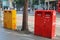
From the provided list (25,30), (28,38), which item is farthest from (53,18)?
(25,30)

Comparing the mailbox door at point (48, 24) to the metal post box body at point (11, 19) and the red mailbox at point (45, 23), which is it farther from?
the metal post box body at point (11, 19)

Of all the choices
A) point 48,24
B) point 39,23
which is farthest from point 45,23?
point 39,23

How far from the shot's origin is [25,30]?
12242 millimetres

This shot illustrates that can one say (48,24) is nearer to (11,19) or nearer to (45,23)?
(45,23)

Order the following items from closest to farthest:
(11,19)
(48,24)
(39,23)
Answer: (48,24), (39,23), (11,19)

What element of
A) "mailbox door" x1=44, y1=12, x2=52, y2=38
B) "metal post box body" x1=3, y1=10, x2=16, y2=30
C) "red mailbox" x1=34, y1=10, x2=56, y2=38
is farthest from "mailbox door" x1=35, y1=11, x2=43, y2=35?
"metal post box body" x1=3, y1=10, x2=16, y2=30

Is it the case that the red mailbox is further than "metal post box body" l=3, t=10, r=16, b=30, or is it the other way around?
"metal post box body" l=3, t=10, r=16, b=30

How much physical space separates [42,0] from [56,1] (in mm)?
3514

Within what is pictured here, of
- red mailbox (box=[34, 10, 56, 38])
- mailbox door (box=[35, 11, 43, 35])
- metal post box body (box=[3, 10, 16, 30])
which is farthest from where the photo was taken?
metal post box body (box=[3, 10, 16, 30])

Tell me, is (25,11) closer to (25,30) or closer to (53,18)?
(25,30)

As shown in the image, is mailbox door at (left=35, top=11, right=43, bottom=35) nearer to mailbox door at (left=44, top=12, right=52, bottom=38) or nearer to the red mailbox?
the red mailbox

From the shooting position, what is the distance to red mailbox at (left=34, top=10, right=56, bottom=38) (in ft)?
32.7

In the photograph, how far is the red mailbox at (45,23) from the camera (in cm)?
995

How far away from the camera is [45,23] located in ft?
33.8
